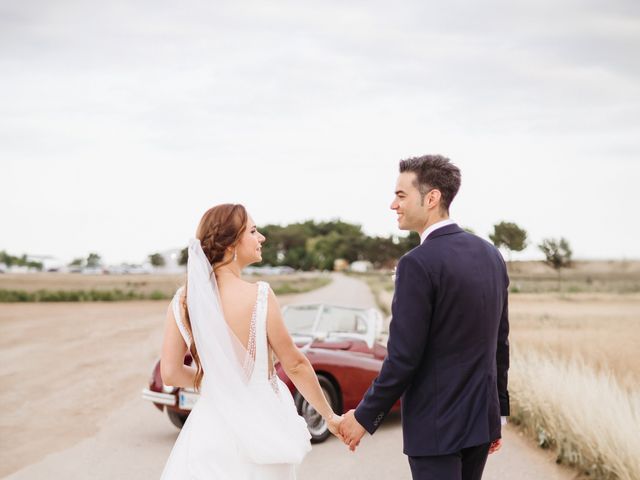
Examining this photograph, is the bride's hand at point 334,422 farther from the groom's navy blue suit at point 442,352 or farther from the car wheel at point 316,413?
the car wheel at point 316,413

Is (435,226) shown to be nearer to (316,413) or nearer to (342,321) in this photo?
(316,413)

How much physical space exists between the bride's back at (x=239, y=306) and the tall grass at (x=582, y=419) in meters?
3.55

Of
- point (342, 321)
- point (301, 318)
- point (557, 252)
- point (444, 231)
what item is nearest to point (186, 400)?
point (301, 318)

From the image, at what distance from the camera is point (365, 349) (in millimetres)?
9133

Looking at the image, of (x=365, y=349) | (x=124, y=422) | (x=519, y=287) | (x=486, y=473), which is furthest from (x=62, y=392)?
(x=519, y=287)

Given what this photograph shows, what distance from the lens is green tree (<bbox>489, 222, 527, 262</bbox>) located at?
2048cm

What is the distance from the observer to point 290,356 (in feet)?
11.4

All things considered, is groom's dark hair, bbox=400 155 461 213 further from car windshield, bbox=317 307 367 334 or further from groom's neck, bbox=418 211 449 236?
car windshield, bbox=317 307 367 334

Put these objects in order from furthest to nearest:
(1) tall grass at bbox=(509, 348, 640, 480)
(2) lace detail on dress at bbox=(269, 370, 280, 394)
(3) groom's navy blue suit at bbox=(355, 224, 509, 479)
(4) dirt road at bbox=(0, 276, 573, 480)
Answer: (4) dirt road at bbox=(0, 276, 573, 480)
(1) tall grass at bbox=(509, 348, 640, 480)
(2) lace detail on dress at bbox=(269, 370, 280, 394)
(3) groom's navy blue suit at bbox=(355, 224, 509, 479)

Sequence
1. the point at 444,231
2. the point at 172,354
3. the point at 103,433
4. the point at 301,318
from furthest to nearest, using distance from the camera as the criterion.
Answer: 1. the point at 301,318
2. the point at 103,433
3. the point at 172,354
4. the point at 444,231

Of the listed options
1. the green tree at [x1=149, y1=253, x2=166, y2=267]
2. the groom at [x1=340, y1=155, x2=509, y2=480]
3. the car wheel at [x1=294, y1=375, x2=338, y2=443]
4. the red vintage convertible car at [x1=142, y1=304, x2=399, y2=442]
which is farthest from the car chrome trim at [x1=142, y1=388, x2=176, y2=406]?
the green tree at [x1=149, y1=253, x2=166, y2=267]

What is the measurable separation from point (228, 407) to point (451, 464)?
1093mm

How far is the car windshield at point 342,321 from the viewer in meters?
9.40

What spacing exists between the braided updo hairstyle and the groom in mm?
829
